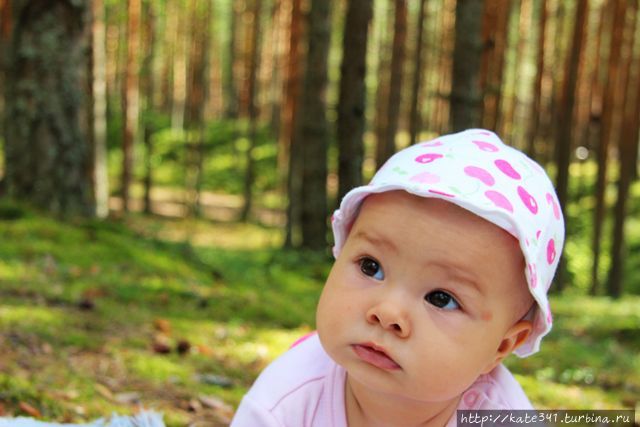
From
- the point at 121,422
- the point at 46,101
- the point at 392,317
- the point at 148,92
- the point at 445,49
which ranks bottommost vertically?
the point at 148,92

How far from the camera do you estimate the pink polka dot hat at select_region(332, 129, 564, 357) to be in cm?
169

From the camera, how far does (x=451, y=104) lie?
259 inches

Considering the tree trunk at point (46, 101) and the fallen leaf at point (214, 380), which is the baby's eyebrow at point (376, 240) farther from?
the tree trunk at point (46, 101)

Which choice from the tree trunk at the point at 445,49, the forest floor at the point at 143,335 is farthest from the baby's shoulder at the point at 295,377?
the tree trunk at the point at 445,49

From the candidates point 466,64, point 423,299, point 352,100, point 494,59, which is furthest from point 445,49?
point 423,299

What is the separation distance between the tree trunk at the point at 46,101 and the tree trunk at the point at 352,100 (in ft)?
10.9

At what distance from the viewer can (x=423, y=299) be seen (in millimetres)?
1704

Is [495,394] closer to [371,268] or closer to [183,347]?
[371,268]

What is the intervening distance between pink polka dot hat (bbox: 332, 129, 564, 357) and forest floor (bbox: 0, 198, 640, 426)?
1469 mm

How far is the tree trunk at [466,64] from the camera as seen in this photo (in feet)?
20.9

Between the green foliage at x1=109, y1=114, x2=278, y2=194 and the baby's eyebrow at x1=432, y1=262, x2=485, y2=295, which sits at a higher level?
the baby's eyebrow at x1=432, y1=262, x2=485, y2=295

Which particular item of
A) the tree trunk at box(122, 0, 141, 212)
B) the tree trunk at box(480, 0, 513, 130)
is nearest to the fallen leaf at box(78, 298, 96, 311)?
the tree trunk at box(480, 0, 513, 130)

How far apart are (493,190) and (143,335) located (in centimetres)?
274

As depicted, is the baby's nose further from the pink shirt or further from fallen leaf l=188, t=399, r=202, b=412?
fallen leaf l=188, t=399, r=202, b=412
